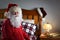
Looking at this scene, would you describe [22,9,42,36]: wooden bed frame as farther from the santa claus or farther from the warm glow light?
the santa claus

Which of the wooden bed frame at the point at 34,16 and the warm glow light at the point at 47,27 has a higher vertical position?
the wooden bed frame at the point at 34,16

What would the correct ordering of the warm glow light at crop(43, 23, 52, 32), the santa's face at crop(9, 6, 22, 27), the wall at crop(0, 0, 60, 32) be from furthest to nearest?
the wall at crop(0, 0, 60, 32) → the warm glow light at crop(43, 23, 52, 32) → the santa's face at crop(9, 6, 22, 27)

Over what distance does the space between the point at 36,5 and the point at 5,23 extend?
2.77 feet

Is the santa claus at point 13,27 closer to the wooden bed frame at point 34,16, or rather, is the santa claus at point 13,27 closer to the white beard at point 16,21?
the white beard at point 16,21

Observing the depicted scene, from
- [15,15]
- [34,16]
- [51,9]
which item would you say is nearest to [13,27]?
[15,15]

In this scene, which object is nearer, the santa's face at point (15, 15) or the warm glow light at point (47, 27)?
the santa's face at point (15, 15)

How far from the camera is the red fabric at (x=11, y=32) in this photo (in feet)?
8.57

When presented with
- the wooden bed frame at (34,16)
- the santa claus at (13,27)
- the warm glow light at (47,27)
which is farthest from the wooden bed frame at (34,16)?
the santa claus at (13,27)

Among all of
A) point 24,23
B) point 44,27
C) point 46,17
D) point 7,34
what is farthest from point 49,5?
point 7,34

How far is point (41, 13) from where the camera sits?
3135 millimetres

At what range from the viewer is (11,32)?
263cm

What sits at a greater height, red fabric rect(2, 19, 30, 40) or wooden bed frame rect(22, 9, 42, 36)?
wooden bed frame rect(22, 9, 42, 36)

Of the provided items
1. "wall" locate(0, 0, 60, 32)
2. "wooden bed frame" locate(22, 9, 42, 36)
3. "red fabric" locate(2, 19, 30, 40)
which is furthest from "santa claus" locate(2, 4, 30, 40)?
"wall" locate(0, 0, 60, 32)

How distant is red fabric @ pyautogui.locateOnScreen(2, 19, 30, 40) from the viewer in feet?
8.57
